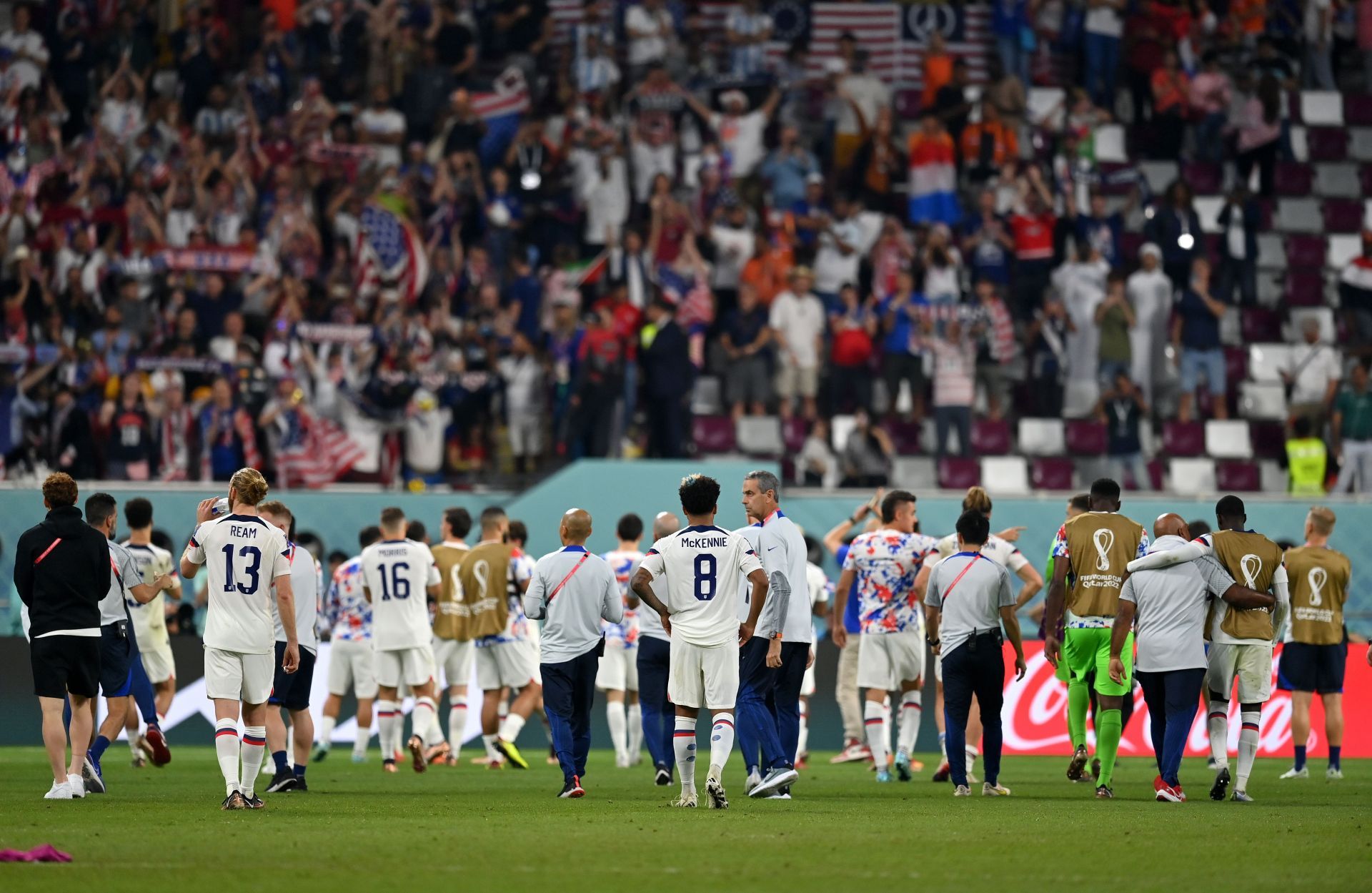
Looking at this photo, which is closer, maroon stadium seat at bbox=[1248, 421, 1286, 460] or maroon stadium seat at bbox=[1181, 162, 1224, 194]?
maroon stadium seat at bbox=[1248, 421, 1286, 460]

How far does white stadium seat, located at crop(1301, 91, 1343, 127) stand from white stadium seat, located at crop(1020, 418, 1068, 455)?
906 centimetres

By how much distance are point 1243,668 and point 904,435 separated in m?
11.2

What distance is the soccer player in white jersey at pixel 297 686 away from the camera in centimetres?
1441

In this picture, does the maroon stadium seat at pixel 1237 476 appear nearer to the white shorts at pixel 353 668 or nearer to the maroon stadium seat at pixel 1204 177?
the maroon stadium seat at pixel 1204 177

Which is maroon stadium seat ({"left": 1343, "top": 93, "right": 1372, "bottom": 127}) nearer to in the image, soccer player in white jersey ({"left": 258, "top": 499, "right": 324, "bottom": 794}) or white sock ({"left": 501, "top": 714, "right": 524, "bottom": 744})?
white sock ({"left": 501, "top": 714, "right": 524, "bottom": 744})

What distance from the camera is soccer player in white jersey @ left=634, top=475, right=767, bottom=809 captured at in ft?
41.4

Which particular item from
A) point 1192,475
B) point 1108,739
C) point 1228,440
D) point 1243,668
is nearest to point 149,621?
point 1108,739

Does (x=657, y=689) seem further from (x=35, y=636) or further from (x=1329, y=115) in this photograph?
(x=1329, y=115)

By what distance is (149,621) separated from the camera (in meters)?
17.5

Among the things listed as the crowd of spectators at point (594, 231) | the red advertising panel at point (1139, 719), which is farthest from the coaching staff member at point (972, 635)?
the crowd of spectators at point (594, 231)

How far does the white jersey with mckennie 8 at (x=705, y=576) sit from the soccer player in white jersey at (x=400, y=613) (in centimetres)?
564

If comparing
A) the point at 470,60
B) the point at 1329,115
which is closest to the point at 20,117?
the point at 470,60

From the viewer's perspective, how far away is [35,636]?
1327 cm

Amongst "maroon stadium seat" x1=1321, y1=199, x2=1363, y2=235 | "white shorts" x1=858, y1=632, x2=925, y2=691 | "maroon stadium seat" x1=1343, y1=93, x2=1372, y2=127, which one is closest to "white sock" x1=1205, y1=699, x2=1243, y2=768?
"white shorts" x1=858, y1=632, x2=925, y2=691
